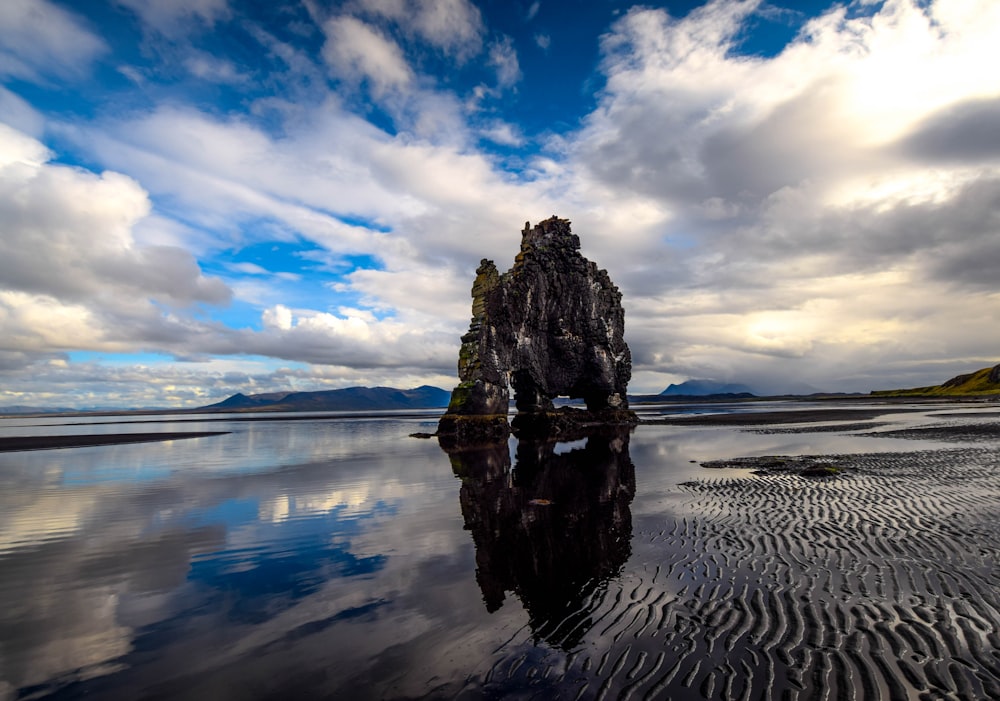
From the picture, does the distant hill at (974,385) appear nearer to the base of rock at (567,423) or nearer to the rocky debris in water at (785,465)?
the base of rock at (567,423)

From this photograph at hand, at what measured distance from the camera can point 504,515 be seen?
20.9 meters

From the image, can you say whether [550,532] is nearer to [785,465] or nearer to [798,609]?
[798,609]

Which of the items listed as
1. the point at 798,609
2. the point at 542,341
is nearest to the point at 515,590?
the point at 798,609

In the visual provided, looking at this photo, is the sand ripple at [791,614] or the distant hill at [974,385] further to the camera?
the distant hill at [974,385]

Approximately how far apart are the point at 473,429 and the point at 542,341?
24338 millimetres

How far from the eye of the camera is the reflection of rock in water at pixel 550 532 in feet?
38.0

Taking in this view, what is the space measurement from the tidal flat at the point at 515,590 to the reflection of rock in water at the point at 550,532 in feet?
0.42

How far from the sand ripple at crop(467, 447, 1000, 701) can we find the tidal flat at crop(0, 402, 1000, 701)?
6 cm

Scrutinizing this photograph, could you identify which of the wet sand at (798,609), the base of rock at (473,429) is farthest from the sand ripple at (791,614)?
the base of rock at (473,429)

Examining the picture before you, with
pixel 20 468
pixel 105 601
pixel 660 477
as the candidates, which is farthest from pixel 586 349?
pixel 105 601

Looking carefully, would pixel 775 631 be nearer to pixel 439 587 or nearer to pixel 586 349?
pixel 439 587

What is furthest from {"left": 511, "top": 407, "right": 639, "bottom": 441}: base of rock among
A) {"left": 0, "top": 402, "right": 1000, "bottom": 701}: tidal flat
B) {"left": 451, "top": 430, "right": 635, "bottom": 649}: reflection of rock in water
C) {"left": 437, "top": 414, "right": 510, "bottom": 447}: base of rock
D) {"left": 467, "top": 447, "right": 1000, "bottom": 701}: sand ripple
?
{"left": 467, "top": 447, "right": 1000, "bottom": 701}: sand ripple

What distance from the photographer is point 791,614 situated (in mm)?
10203

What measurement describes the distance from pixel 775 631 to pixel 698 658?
207 cm
